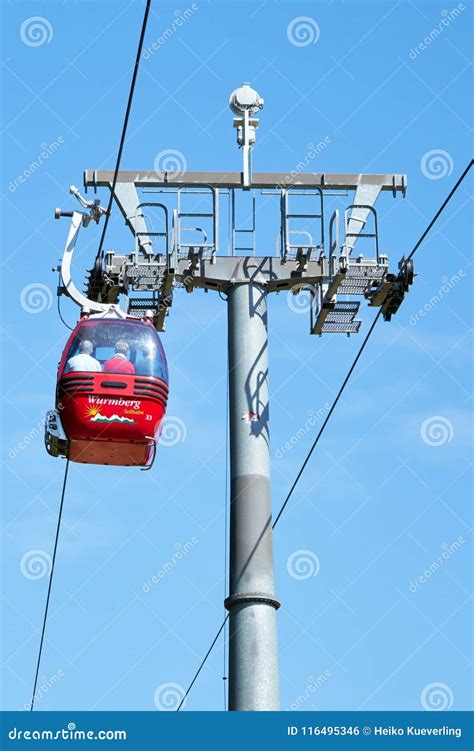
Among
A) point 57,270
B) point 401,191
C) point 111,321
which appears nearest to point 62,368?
point 111,321

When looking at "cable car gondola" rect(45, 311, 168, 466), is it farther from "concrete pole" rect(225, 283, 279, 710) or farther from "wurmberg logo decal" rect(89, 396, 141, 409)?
"concrete pole" rect(225, 283, 279, 710)


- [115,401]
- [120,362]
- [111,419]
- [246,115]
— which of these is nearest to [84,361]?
[120,362]

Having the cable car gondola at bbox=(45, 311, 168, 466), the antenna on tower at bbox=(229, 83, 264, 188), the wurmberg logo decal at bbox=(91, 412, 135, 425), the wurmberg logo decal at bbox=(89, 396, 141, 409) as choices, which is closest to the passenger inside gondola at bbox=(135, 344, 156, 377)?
the cable car gondola at bbox=(45, 311, 168, 466)

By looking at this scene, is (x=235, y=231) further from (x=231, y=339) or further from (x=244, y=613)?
(x=244, y=613)

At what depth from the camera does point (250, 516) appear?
72.9 ft

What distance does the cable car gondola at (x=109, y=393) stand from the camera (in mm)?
21375

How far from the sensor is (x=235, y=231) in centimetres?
2389

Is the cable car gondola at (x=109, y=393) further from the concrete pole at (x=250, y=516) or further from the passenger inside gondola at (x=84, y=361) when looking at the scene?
the concrete pole at (x=250, y=516)

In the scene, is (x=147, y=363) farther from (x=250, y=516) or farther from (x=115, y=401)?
(x=250, y=516)

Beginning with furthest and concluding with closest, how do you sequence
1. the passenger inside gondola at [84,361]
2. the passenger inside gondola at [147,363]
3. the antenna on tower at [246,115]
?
the antenna on tower at [246,115] → the passenger inside gondola at [147,363] → the passenger inside gondola at [84,361]

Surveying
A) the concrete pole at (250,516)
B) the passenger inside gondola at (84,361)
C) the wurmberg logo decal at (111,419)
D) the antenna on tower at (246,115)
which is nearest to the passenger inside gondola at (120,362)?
the passenger inside gondola at (84,361)

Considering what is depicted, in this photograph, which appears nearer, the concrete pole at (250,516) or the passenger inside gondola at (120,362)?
the concrete pole at (250,516)

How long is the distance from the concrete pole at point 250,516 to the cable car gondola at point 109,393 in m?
1.27

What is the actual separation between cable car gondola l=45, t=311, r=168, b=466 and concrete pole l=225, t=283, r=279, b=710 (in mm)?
1269
